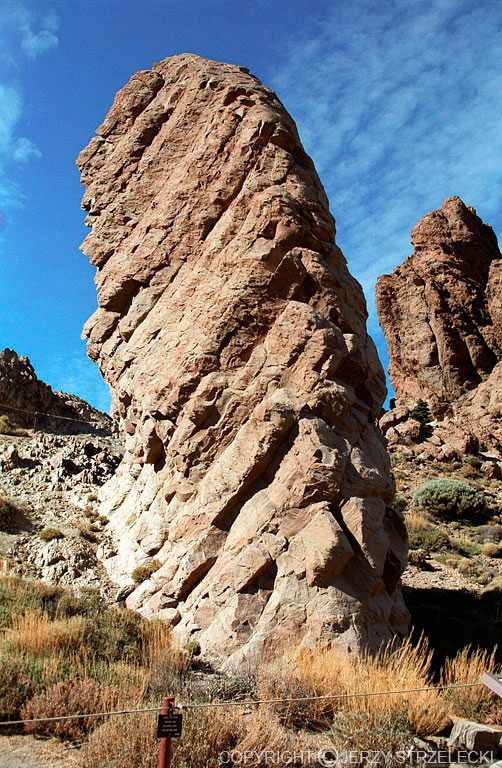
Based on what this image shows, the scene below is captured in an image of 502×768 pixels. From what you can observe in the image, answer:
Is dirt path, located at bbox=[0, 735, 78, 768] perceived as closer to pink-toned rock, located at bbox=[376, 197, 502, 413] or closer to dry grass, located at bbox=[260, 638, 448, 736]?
dry grass, located at bbox=[260, 638, 448, 736]

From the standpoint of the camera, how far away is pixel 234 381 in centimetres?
1102

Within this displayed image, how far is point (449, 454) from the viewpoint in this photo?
1120 inches

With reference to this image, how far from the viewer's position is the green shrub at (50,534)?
13258mm

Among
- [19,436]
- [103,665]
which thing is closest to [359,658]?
[103,665]

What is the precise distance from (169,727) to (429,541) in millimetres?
15830

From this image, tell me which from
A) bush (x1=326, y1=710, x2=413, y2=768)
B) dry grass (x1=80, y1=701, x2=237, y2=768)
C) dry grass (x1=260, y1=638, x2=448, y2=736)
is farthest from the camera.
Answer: dry grass (x1=260, y1=638, x2=448, y2=736)

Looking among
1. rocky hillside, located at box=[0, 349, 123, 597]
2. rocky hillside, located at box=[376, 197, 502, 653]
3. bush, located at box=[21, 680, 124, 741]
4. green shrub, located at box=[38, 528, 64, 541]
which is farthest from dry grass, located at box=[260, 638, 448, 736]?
green shrub, located at box=[38, 528, 64, 541]

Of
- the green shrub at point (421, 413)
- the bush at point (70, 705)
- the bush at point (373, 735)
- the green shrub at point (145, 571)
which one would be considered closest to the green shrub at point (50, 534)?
the green shrub at point (145, 571)

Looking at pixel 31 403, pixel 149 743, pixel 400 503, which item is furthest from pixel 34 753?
pixel 31 403

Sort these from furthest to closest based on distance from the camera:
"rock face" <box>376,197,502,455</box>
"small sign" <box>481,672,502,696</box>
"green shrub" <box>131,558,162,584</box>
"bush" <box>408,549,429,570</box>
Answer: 1. "rock face" <box>376,197,502,455</box>
2. "bush" <box>408,549,429,570</box>
3. "green shrub" <box>131,558,162,584</box>
4. "small sign" <box>481,672,502,696</box>

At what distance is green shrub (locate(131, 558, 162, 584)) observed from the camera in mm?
10906

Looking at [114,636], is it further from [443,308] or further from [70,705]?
[443,308]

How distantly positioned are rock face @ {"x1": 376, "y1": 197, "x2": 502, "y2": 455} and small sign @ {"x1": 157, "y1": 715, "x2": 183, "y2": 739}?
118ft

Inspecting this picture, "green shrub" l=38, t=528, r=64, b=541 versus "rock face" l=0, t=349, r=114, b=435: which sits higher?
"rock face" l=0, t=349, r=114, b=435
